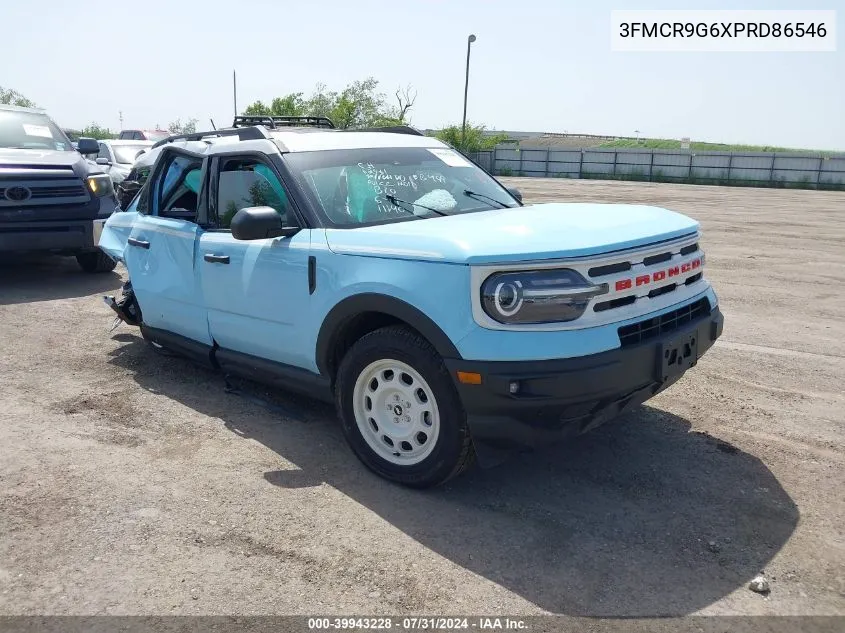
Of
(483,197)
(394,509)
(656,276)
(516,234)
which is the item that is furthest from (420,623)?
(483,197)

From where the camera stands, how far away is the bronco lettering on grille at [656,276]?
11.1 ft

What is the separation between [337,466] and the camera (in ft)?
13.2

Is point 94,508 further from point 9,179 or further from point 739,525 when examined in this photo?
point 9,179

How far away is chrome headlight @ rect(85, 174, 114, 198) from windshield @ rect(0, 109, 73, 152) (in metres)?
0.95

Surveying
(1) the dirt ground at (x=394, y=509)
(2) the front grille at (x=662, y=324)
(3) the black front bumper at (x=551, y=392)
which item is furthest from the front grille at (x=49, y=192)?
(2) the front grille at (x=662, y=324)

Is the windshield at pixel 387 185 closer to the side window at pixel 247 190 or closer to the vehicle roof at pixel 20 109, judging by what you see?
the side window at pixel 247 190

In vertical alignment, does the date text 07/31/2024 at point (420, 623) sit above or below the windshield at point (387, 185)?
below

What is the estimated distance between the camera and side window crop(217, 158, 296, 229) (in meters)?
4.36

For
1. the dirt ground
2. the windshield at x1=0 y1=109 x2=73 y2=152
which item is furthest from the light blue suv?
the windshield at x1=0 y1=109 x2=73 y2=152

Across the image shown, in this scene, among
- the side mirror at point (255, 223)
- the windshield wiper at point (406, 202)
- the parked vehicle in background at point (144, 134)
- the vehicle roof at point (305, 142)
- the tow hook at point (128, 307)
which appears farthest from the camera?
the parked vehicle in background at point (144, 134)

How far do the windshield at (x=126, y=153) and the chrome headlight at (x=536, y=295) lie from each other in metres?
14.1

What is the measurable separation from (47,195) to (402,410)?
6.66 m

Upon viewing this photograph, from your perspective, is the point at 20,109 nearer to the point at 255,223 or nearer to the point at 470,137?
the point at 255,223

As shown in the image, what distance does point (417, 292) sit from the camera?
3424 mm
